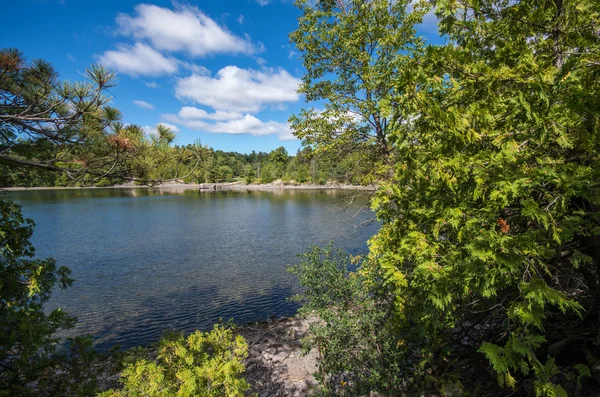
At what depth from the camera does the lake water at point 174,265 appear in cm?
1357

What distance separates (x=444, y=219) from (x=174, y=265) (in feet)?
69.0

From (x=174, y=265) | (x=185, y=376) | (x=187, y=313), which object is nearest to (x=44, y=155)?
(x=185, y=376)

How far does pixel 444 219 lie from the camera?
9.91ft

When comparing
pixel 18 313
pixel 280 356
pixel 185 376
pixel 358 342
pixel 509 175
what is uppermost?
pixel 509 175

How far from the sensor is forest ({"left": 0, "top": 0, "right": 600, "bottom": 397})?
2.57 metres

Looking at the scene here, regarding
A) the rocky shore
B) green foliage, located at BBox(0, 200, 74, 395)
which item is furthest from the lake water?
green foliage, located at BBox(0, 200, 74, 395)

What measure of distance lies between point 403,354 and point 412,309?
178 cm

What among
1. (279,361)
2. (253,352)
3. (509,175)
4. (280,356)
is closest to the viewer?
(509,175)

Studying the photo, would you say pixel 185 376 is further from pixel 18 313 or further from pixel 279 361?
pixel 279 361

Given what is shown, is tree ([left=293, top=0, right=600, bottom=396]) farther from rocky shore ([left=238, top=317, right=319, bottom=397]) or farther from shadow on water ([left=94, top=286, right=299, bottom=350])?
shadow on water ([left=94, top=286, right=299, bottom=350])

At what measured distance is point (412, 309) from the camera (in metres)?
4.34

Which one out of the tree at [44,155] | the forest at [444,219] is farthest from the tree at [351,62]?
the tree at [44,155]

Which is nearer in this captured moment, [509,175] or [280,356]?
[509,175]

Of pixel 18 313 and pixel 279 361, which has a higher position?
pixel 18 313
